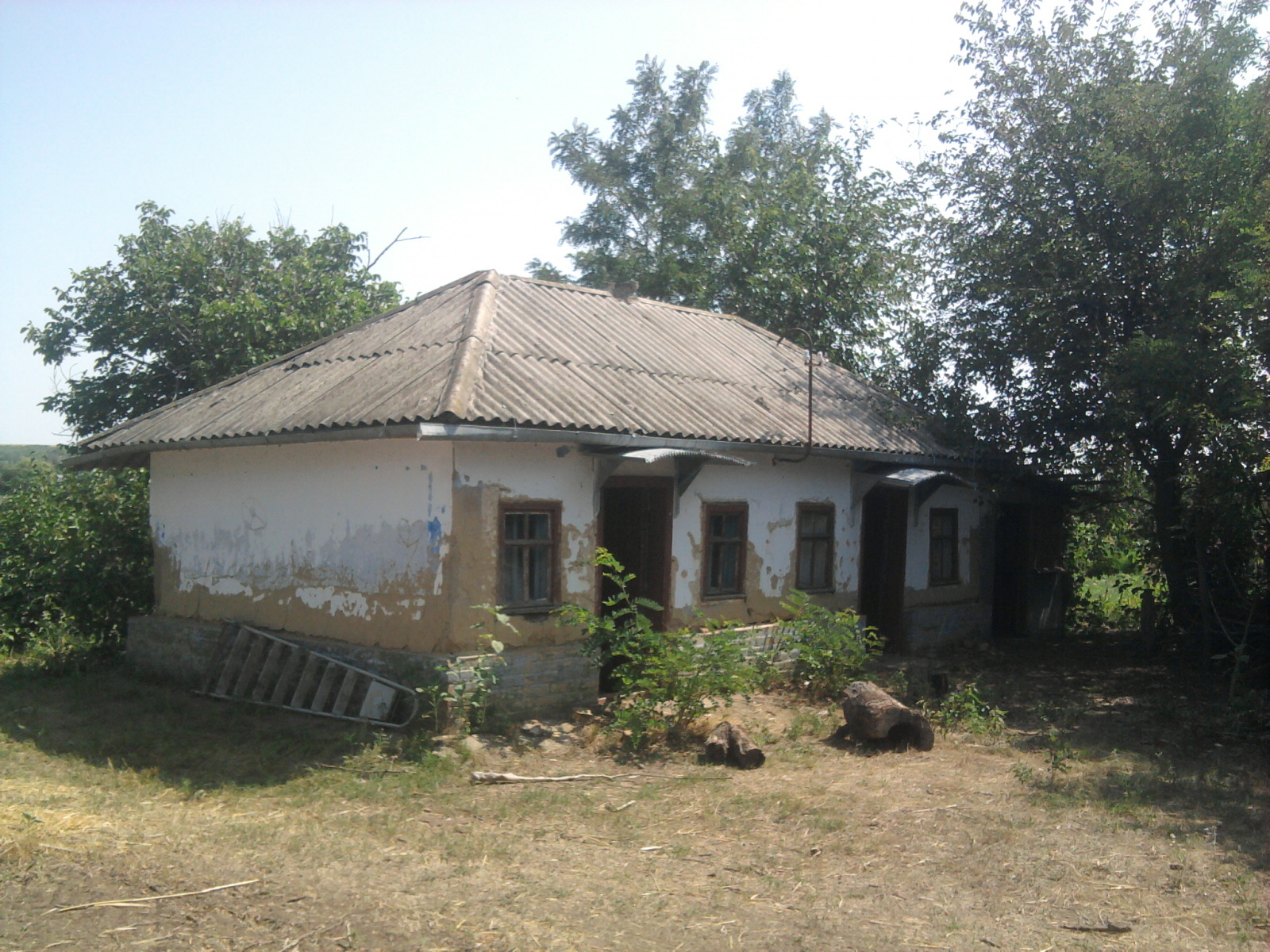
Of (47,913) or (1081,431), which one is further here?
(1081,431)

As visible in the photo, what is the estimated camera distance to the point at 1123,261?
478 inches

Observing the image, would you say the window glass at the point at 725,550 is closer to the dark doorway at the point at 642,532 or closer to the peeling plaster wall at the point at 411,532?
the peeling plaster wall at the point at 411,532

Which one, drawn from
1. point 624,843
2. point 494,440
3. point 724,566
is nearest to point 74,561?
point 494,440

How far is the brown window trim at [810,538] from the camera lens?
11688 mm

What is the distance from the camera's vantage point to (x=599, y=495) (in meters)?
9.50

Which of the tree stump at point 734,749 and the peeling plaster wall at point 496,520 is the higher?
the peeling plaster wall at point 496,520

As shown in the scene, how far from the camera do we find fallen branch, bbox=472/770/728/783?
23.9ft

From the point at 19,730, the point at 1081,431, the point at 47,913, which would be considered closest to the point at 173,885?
the point at 47,913

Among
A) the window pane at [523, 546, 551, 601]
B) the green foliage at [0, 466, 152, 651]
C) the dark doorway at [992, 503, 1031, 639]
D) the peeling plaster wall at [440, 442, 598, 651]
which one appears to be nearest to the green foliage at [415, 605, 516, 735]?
the peeling plaster wall at [440, 442, 598, 651]

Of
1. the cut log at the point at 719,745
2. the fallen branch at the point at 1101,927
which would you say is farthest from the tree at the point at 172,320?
the fallen branch at the point at 1101,927

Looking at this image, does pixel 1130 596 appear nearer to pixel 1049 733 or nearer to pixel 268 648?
pixel 1049 733

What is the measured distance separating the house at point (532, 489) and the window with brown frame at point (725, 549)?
0.10 ft

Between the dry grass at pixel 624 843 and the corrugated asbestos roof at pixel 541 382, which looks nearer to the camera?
the dry grass at pixel 624 843

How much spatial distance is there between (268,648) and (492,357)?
12.0 ft
